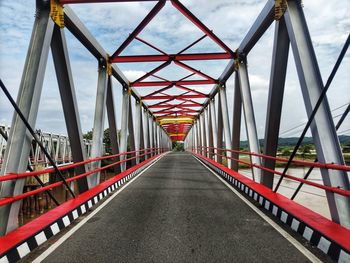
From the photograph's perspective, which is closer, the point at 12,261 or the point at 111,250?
the point at 12,261

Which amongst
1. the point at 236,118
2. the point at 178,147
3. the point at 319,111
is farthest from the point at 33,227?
the point at 178,147

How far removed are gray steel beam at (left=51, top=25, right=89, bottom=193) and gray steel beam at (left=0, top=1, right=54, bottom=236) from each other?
62 cm

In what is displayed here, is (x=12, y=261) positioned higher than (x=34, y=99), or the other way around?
(x=34, y=99)

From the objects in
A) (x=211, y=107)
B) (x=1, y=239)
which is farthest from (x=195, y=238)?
(x=211, y=107)

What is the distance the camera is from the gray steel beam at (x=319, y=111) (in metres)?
4.40

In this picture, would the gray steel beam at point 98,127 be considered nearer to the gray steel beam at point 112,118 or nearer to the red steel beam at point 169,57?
the gray steel beam at point 112,118

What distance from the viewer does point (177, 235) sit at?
4398 mm

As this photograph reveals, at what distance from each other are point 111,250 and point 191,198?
370 centimetres

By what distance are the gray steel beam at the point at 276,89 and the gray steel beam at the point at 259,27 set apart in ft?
2.87

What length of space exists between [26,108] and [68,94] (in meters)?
1.88

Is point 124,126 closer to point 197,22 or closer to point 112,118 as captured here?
point 112,118

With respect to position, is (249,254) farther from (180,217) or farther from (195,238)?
(180,217)

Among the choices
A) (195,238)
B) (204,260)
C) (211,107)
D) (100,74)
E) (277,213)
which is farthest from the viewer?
(211,107)

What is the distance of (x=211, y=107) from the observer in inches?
928
